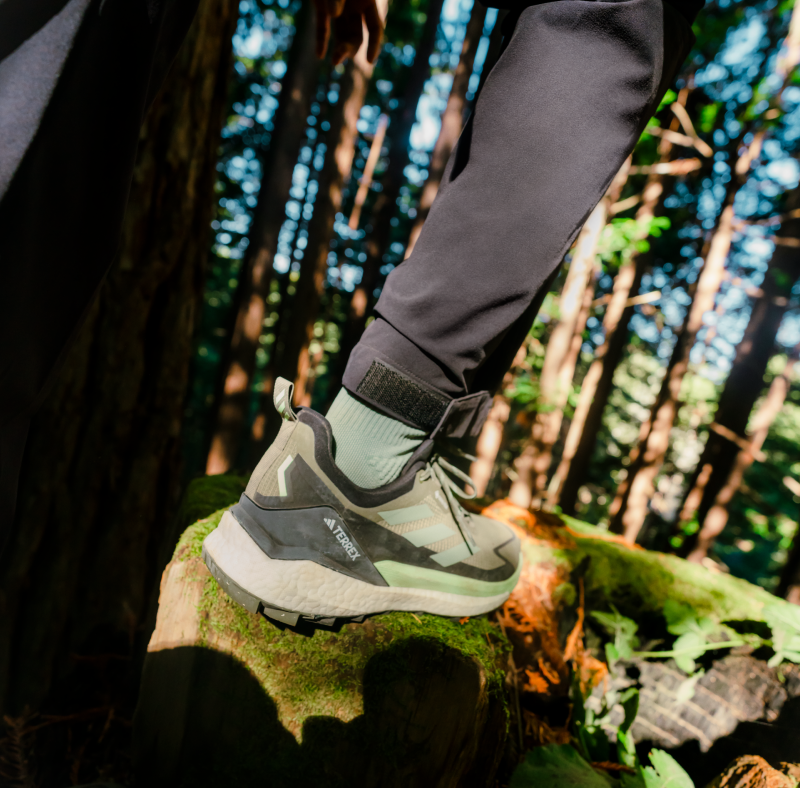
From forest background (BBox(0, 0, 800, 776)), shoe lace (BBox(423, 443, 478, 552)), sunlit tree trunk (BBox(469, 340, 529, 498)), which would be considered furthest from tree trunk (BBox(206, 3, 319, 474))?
shoe lace (BBox(423, 443, 478, 552))

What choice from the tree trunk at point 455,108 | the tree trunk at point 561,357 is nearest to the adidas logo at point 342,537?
the tree trunk at point 561,357

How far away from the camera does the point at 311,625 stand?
116 centimetres

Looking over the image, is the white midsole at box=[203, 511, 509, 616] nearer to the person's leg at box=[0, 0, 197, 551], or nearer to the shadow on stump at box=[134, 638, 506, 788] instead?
the shadow on stump at box=[134, 638, 506, 788]

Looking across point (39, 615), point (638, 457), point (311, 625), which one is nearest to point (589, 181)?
point (311, 625)

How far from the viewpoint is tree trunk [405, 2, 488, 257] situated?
276 inches

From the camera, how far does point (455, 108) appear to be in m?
7.21

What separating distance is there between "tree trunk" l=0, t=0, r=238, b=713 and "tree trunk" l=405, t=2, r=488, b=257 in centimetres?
526

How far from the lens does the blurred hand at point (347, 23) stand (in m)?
1.44

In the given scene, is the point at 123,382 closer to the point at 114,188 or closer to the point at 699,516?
the point at 114,188

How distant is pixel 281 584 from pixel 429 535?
0.41m

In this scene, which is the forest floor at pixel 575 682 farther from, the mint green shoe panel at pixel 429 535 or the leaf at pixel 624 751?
the mint green shoe panel at pixel 429 535

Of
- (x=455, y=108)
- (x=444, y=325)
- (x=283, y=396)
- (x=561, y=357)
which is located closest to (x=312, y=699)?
(x=283, y=396)

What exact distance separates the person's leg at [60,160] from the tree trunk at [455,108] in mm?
6506

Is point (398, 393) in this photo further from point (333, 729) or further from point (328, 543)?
point (333, 729)
